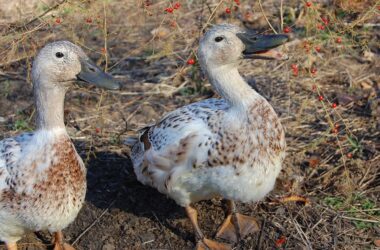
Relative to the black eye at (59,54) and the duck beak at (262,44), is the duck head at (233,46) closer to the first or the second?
the duck beak at (262,44)

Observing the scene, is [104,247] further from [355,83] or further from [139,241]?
[355,83]

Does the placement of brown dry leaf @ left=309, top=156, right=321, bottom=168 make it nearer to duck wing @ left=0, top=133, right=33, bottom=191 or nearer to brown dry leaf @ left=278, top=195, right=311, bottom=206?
brown dry leaf @ left=278, top=195, right=311, bottom=206

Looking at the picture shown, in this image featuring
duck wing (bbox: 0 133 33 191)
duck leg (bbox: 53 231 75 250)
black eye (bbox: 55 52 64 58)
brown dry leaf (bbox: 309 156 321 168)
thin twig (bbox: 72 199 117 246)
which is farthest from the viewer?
brown dry leaf (bbox: 309 156 321 168)

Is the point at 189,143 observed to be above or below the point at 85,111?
above

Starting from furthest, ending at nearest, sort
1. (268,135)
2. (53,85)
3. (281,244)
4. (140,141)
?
(140,141)
(281,244)
(268,135)
(53,85)

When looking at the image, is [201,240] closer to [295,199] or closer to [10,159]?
[295,199]

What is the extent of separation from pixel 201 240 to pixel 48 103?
Answer: 1.66 meters

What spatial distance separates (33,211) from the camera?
4230 millimetres

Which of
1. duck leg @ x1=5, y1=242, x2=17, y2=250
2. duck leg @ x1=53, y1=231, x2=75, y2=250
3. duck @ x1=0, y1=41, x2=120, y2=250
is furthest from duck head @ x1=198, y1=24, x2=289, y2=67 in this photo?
duck leg @ x1=5, y1=242, x2=17, y2=250

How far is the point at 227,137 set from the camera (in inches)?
177

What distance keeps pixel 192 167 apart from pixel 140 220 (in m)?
0.91

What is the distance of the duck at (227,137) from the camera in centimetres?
449

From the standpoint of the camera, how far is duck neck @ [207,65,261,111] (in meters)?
4.57

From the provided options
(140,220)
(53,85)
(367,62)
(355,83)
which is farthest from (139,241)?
(367,62)
